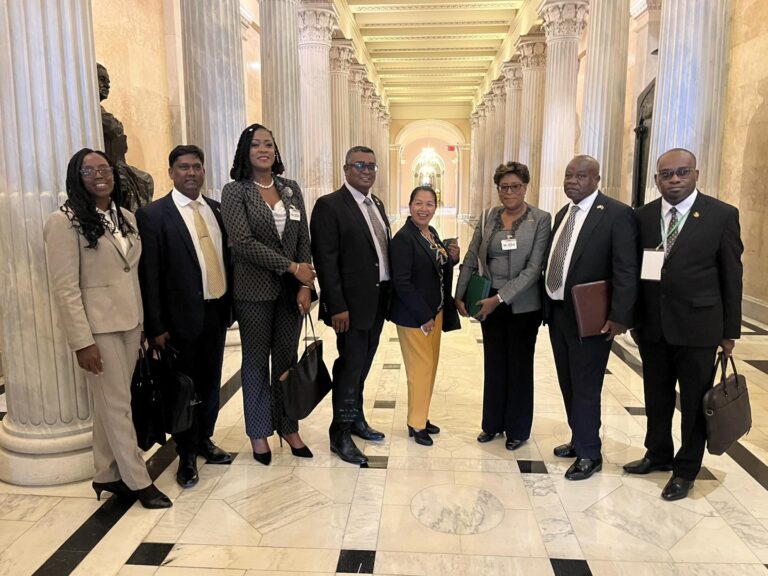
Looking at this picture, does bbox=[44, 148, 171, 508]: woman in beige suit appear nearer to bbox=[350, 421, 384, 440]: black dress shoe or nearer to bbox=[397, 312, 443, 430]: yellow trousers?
bbox=[350, 421, 384, 440]: black dress shoe

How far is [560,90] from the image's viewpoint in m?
12.8

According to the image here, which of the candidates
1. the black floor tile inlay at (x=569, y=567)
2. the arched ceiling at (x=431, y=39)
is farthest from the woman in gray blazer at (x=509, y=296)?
the arched ceiling at (x=431, y=39)

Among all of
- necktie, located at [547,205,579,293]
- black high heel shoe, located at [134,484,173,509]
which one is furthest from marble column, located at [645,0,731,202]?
black high heel shoe, located at [134,484,173,509]

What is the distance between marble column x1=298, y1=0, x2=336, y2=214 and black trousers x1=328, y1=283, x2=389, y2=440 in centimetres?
882

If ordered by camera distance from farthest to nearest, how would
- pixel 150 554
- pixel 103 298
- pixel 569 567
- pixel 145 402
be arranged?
pixel 145 402 → pixel 103 298 → pixel 150 554 → pixel 569 567

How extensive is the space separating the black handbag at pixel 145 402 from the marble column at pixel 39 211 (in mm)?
554

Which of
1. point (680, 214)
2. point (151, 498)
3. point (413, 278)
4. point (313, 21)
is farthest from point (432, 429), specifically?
point (313, 21)

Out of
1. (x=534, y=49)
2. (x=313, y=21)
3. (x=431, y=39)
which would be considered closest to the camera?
(x=313, y=21)

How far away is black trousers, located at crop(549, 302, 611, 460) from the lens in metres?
3.46

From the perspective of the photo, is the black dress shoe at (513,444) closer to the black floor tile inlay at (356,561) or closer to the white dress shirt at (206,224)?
the black floor tile inlay at (356,561)

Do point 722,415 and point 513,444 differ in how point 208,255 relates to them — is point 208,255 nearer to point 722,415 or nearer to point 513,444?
point 513,444

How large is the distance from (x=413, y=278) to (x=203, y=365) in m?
1.42

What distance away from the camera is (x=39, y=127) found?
323 cm

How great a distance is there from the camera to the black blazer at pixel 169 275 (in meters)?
3.28
